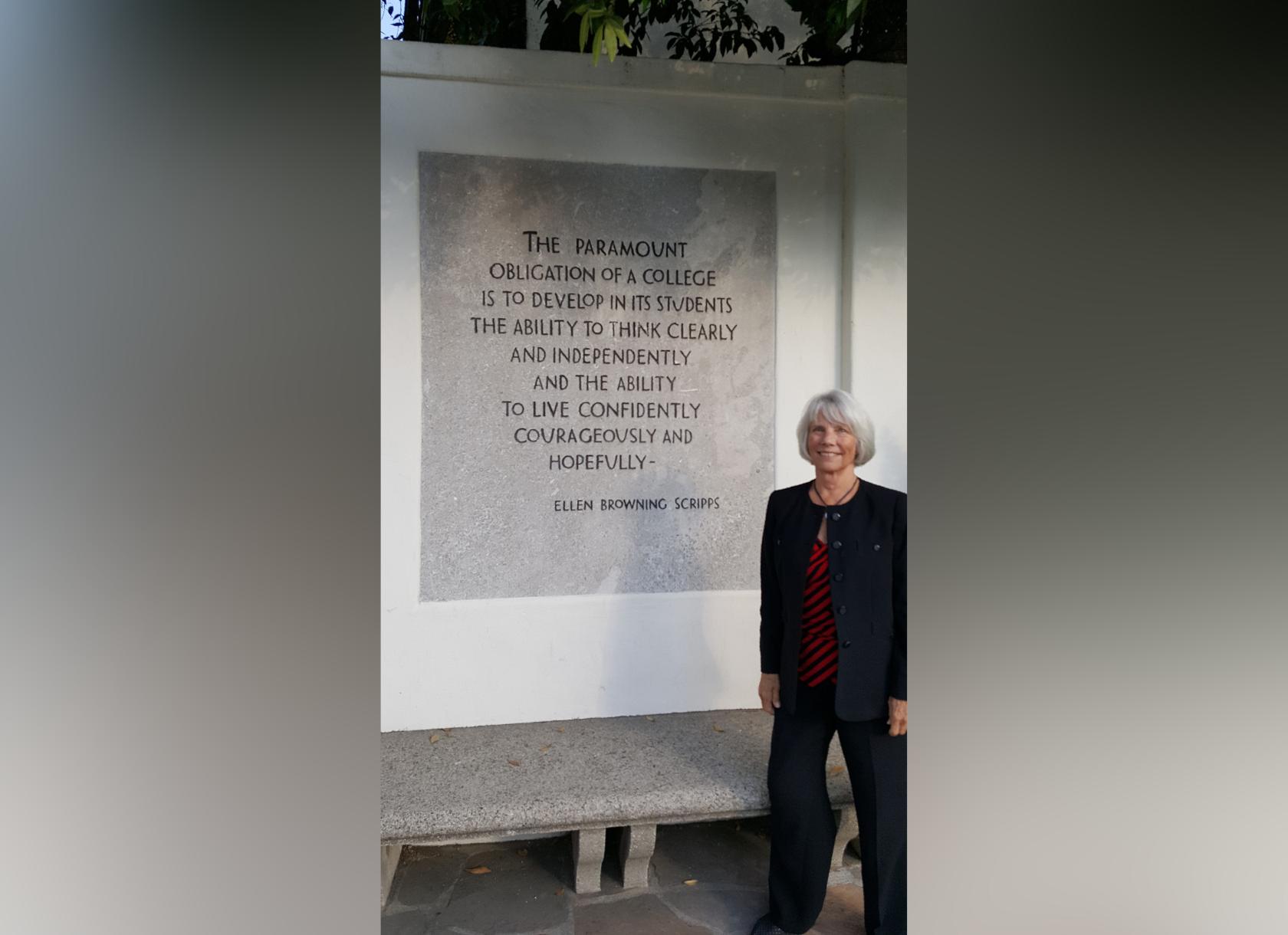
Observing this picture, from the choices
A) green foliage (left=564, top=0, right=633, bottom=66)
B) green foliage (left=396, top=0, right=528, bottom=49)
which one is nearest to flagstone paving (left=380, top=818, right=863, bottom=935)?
green foliage (left=564, top=0, right=633, bottom=66)

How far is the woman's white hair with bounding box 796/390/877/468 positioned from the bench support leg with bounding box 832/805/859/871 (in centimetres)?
132

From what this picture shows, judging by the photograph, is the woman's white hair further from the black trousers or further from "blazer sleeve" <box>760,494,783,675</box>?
the black trousers

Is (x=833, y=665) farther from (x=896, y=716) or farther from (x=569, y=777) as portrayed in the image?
(x=569, y=777)

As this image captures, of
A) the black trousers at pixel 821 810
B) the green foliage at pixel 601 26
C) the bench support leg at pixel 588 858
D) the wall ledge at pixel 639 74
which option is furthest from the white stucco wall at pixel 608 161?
the black trousers at pixel 821 810

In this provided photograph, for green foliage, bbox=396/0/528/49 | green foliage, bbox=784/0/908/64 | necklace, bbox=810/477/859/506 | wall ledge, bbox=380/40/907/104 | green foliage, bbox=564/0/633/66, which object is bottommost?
necklace, bbox=810/477/859/506

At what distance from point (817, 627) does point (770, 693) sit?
0.31m

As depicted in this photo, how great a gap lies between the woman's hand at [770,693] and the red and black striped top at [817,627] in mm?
139

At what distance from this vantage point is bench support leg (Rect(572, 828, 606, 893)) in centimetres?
312

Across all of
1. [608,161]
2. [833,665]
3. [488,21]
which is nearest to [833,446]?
[833,665]

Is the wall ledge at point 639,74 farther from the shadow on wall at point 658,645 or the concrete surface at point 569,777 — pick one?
the concrete surface at point 569,777

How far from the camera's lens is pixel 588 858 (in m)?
3.17
